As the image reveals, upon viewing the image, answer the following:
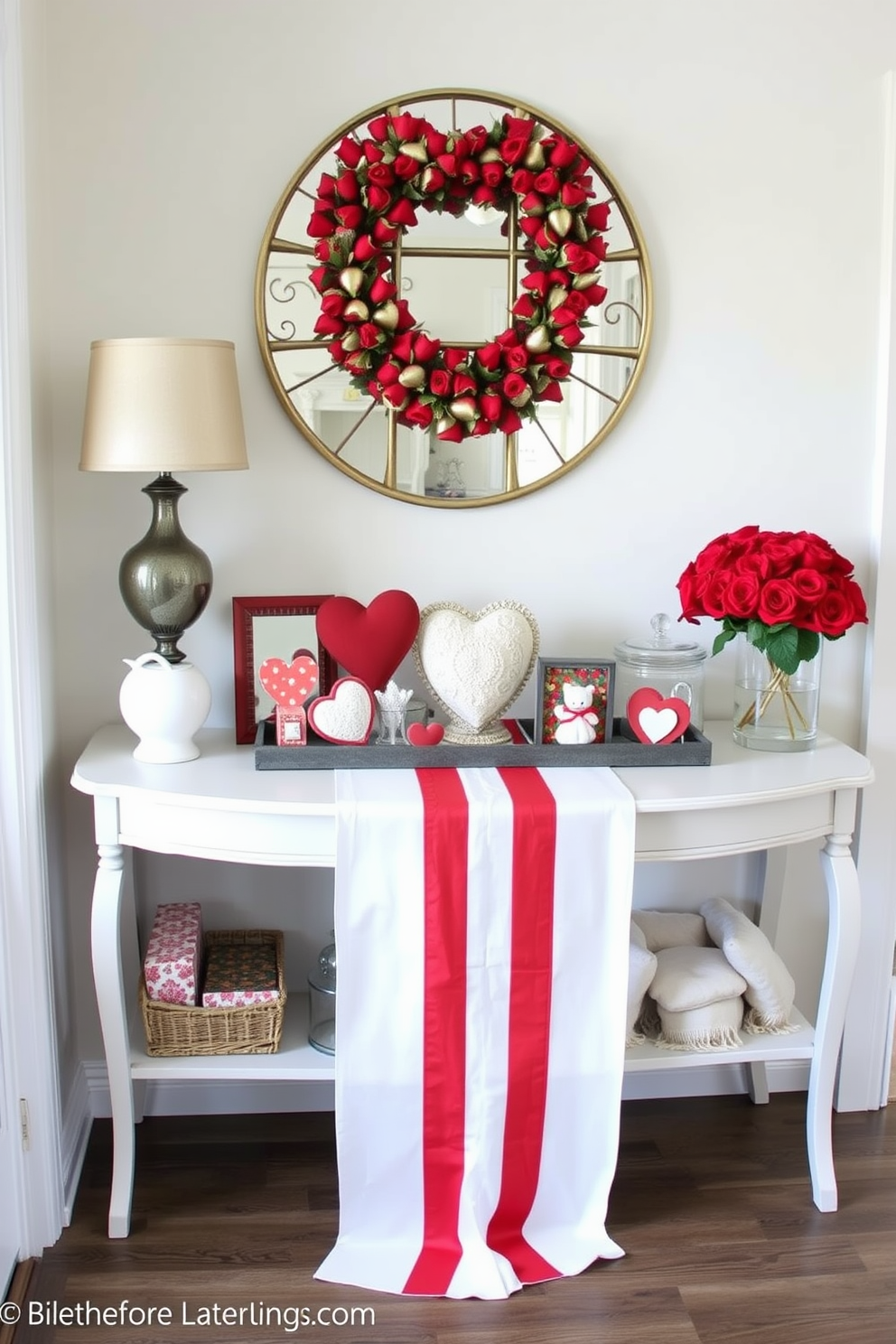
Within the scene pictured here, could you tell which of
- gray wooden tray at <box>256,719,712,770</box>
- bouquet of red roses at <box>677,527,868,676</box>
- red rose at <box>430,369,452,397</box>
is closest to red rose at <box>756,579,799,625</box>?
bouquet of red roses at <box>677,527,868,676</box>

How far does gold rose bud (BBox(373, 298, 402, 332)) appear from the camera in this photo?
2.33m

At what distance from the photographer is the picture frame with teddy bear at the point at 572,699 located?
2248mm

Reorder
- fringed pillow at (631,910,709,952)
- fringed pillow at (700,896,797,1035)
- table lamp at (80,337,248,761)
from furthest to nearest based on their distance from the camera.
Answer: fringed pillow at (631,910,709,952) < fringed pillow at (700,896,797,1035) < table lamp at (80,337,248,761)

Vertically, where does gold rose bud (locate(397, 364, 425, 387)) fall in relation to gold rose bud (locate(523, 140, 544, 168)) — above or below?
below

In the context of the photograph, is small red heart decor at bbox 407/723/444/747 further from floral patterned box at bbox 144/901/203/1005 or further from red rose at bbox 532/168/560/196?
red rose at bbox 532/168/560/196

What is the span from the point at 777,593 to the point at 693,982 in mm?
731

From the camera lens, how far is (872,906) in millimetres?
2668

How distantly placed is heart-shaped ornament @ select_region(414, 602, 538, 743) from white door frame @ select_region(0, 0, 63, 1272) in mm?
686

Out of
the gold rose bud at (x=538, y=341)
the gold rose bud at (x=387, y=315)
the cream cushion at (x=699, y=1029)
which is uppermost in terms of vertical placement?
the gold rose bud at (x=387, y=315)

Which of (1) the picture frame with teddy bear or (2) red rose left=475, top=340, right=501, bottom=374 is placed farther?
(2) red rose left=475, top=340, right=501, bottom=374

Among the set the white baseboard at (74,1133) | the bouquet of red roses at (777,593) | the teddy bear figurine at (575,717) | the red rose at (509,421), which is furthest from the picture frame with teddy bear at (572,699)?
the white baseboard at (74,1133)

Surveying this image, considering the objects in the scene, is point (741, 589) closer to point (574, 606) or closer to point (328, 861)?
point (574, 606)

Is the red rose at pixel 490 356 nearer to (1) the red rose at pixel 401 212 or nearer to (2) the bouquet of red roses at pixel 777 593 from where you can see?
(1) the red rose at pixel 401 212

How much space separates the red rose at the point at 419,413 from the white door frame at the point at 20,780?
68cm
